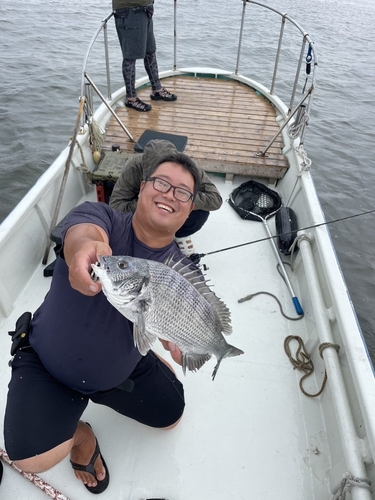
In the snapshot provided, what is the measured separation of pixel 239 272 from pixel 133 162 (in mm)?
1658

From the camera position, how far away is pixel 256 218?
453 cm

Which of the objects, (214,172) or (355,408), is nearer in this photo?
(355,408)

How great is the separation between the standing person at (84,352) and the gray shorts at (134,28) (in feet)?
14.7

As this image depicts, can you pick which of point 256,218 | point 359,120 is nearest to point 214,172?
point 256,218

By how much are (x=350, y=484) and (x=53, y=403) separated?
1.73m

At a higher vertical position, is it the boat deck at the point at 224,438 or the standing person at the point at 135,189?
the standing person at the point at 135,189

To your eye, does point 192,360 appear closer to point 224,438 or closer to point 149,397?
point 149,397

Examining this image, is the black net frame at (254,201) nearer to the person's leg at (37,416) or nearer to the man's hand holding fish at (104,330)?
the man's hand holding fish at (104,330)

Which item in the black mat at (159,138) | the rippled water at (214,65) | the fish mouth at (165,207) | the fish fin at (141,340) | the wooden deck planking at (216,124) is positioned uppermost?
the fish mouth at (165,207)

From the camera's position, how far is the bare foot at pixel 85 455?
2.19 metres

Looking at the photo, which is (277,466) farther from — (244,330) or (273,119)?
(273,119)

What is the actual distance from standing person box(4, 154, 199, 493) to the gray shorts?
14.7 ft

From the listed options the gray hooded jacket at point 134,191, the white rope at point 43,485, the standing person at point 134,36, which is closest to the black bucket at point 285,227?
the gray hooded jacket at point 134,191

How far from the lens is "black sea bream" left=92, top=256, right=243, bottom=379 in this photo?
1517mm
